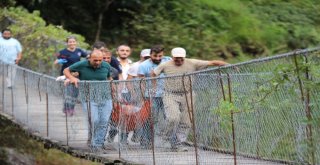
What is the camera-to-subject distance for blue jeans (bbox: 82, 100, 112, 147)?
10258 mm

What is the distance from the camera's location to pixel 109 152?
401 inches

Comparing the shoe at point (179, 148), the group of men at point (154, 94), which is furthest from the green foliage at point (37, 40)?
the shoe at point (179, 148)

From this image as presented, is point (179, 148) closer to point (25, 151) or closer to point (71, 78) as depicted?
point (71, 78)

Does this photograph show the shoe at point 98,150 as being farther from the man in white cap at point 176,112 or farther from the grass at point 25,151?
the grass at point 25,151

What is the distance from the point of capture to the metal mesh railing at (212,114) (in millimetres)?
6836

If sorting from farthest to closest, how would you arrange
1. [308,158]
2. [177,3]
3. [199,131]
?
1. [177,3]
2. [199,131]
3. [308,158]

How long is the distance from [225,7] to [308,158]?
1574 centimetres

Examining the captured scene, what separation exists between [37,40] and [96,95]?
7731 millimetres

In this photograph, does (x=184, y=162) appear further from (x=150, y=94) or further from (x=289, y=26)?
(x=289, y=26)

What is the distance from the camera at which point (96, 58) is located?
419 inches

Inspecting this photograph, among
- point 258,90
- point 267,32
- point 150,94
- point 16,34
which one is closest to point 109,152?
point 150,94

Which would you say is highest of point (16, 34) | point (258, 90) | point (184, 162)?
point (16, 34)

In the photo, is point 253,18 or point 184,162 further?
point 253,18

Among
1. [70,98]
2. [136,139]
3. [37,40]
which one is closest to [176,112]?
[136,139]
